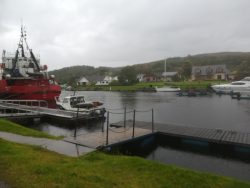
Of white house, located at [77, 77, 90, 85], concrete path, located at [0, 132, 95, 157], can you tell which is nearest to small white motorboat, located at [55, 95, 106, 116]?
concrete path, located at [0, 132, 95, 157]

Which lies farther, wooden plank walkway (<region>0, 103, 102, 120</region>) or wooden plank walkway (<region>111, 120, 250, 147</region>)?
wooden plank walkway (<region>0, 103, 102, 120</region>)

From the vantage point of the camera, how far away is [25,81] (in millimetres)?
31594

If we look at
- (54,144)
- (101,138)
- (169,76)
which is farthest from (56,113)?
(169,76)

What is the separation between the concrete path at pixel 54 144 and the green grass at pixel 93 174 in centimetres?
137

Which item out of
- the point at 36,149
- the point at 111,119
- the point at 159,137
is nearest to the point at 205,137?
the point at 159,137

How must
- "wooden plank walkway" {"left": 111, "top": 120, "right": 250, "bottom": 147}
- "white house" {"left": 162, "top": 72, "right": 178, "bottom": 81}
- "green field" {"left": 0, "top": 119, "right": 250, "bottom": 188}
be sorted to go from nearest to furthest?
"green field" {"left": 0, "top": 119, "right": 250, "bottom": 188} → "wooden plank walkway" {"left": 111, "top": 120, "right": 250, "bottom": 147} → "white house" {"left": 162, "top": 72, "right": 178, "bottom": 81}

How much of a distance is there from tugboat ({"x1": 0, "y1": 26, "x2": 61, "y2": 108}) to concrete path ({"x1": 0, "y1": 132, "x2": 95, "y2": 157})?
19.6m

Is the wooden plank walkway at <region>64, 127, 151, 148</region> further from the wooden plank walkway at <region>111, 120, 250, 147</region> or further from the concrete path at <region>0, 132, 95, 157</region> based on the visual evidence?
the wooden plank walkway at <region>111, 120, 250, 147</region>

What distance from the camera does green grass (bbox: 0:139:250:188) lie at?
18.9ft

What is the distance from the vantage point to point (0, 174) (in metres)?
5.99

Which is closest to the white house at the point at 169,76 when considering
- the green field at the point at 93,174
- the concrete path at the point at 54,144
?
the concrete path at the point at 54,144

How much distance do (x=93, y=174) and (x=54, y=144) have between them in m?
4.43

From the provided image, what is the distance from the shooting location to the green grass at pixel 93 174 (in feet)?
18.9

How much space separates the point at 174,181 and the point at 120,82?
3645 inches
